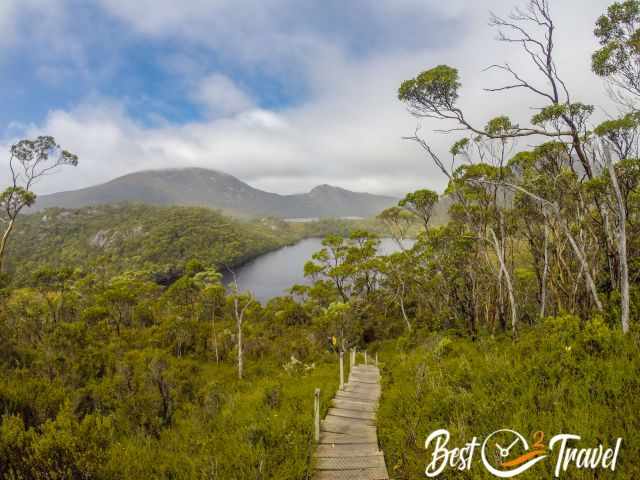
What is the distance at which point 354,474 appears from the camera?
4.52 metres

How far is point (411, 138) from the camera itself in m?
10.0

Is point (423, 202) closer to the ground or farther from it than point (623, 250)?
farther from it

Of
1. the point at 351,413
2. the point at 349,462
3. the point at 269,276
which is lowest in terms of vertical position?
the point at 269,276

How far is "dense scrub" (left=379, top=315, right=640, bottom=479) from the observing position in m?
3.67

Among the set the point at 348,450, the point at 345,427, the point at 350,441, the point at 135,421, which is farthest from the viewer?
the point at 135,421

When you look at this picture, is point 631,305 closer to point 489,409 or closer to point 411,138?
point 489,409

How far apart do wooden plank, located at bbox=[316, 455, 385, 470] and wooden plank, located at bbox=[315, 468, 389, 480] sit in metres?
0.07

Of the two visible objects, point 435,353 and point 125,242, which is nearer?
point 435,353

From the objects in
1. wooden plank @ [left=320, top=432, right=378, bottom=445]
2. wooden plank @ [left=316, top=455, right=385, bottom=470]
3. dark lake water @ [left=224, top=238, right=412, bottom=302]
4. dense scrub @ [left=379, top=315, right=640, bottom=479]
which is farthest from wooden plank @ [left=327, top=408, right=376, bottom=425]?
dark lake water @ [left=224, top=238, right=412, bottom=302]

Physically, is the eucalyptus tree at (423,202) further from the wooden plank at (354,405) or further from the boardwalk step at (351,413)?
the boardwalk step at (351,413)

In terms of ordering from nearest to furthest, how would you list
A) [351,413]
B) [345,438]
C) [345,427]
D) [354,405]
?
1. [345,438]
2. [345,427]
3. [351,413]
4. [354,405]

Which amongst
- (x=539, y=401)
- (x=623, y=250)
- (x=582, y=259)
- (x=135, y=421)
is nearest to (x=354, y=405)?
(x=539, y=401)

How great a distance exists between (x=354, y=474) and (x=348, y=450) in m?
0.67

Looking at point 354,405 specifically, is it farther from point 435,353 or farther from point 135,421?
point 135,421
